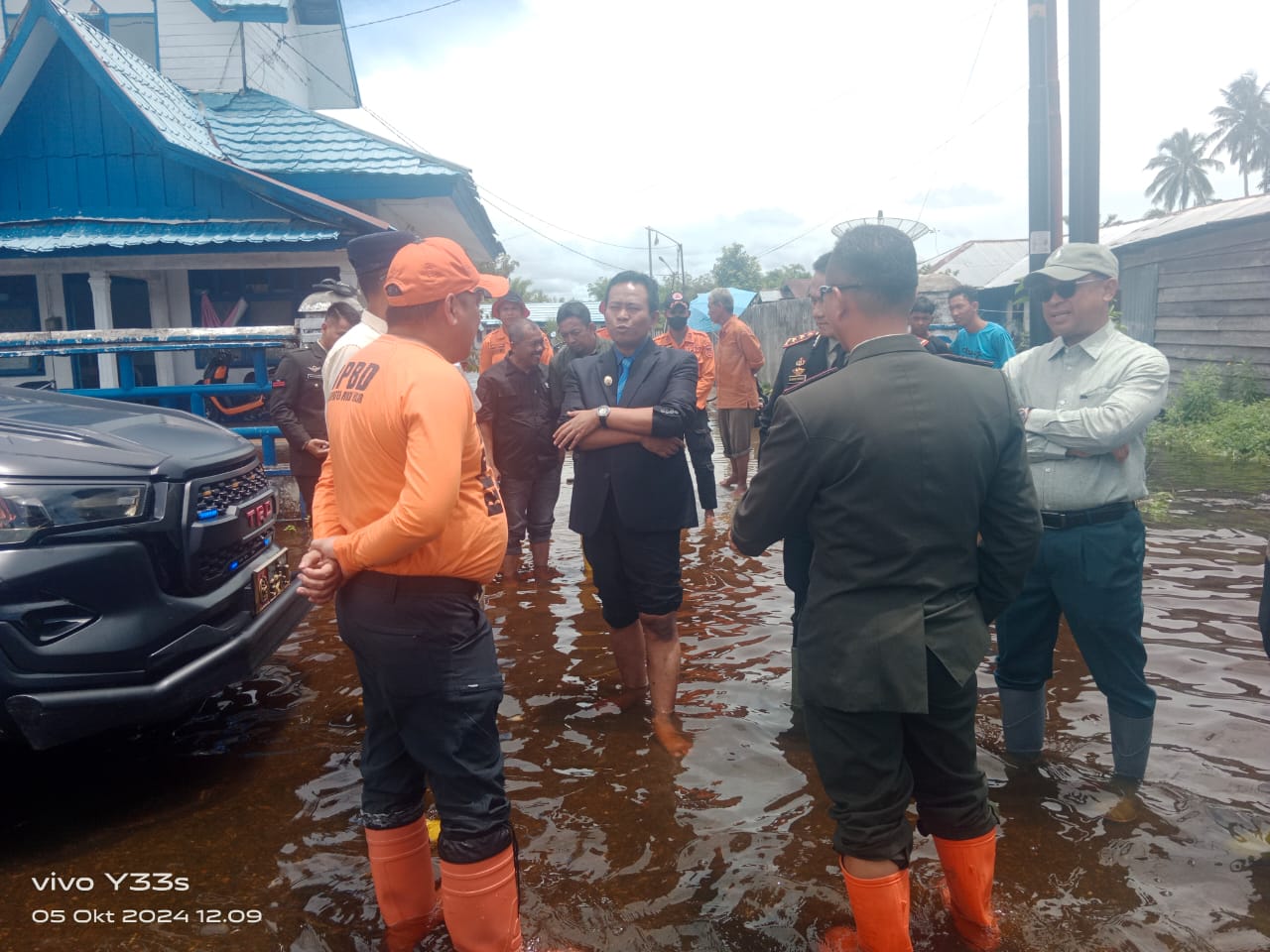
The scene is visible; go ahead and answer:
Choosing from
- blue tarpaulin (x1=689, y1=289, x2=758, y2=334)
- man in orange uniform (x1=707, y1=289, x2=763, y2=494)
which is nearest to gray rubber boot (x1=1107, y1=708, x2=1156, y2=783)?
man in orange uniform (x1=707, y1=289, x2=763, y2=494)

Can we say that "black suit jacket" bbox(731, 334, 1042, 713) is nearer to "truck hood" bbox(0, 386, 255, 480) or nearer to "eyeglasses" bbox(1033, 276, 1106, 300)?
"eyeglasses" bbox(1033, 276, 1106, 300)

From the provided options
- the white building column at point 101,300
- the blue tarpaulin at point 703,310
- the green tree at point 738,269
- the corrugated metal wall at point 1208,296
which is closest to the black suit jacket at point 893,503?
the white building column at point 101,300

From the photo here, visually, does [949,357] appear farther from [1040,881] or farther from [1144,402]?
[1040,881]

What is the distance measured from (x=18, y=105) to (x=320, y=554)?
1213cm

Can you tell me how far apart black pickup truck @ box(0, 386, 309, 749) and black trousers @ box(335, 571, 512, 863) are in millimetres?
1053

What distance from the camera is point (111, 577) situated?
10.0 feet

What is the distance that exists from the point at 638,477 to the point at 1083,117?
5.39 metres

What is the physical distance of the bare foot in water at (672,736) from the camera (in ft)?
13.1

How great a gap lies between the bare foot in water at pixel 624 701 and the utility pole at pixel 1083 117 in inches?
199

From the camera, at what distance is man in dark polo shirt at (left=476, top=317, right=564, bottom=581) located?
656 cm

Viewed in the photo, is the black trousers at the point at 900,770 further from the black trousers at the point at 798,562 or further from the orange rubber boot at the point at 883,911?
the black trousers at the point at 798,562

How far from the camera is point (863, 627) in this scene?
240 centimetres

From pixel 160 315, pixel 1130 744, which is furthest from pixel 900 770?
pixel 160 315

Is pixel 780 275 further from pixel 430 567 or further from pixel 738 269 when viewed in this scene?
pixel 430 567
